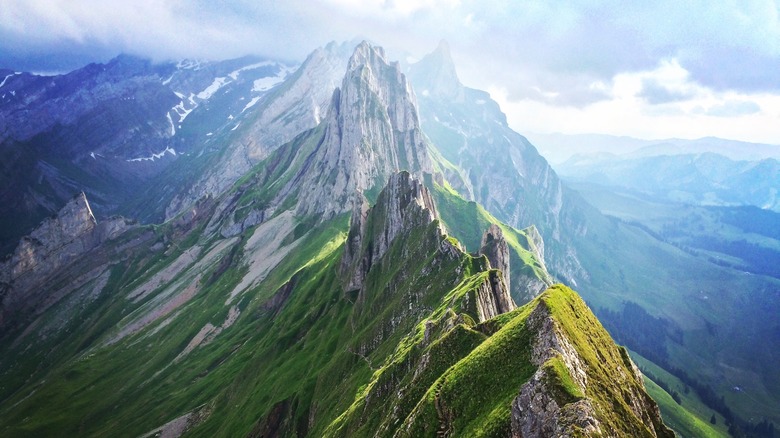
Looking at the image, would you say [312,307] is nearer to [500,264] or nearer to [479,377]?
[500,264]

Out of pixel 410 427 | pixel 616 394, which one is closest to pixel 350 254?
pixel 410 427

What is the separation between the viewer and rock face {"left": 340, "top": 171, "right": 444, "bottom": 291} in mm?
145875

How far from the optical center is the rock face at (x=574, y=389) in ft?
107

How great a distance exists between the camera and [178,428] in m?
162

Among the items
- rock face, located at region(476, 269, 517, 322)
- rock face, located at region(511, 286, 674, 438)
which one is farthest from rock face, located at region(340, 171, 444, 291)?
rock face, located at region(511, 286, 674, 438)

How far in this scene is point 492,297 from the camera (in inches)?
2992

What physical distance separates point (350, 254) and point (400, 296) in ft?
259

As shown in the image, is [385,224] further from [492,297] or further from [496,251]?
[492,297]

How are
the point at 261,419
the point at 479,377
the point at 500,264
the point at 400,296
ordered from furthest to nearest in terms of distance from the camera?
the point at 500,264 → the point at 261,419 → the point at 400,296 → the point at 479,377

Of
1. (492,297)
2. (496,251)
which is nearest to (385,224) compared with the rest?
(496,251)

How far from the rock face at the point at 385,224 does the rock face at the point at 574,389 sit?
91.0 m

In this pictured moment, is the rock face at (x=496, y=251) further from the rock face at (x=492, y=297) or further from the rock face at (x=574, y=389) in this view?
the rock face at (x=574, y=389)

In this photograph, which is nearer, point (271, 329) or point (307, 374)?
point (307, 374)

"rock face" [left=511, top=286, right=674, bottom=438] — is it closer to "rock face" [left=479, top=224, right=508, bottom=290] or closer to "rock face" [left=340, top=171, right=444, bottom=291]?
"rock face" [left=479, top=224, right=508, bottom=290]
